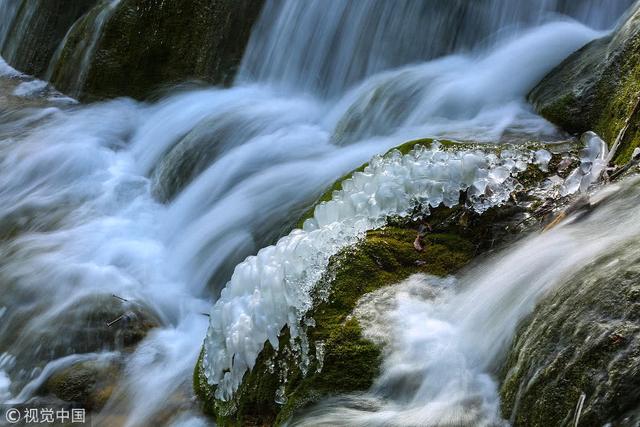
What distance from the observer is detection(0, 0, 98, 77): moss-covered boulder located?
9.54m

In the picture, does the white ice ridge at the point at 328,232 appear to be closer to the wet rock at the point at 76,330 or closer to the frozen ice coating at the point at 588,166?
the frozen ice coating at the point at 588,166

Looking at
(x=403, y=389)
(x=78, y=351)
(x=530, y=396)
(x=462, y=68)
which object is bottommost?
(x=78, y=351)

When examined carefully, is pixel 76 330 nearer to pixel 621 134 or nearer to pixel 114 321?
pixel 114 321

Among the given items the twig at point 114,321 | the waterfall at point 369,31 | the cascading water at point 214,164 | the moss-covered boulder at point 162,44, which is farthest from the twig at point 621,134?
the moss-covered boulder at point 162,44

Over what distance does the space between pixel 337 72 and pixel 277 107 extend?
67 centimetres

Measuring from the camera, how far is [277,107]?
729 cm

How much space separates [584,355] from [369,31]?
5.18 meters

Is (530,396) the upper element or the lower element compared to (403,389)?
upper

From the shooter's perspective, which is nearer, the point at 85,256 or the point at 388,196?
the point at 388,196

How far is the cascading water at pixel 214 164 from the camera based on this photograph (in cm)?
504

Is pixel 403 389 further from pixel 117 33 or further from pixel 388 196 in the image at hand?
pixel 117 33

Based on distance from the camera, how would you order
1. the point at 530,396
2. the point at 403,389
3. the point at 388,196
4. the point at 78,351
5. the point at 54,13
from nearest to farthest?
the point at 530,396 < the point at 403,389 < the point at 388,196 < the point at 78,351 < the point at 54,13

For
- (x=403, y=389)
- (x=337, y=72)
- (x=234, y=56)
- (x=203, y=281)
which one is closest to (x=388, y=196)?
(x=403, y=389)

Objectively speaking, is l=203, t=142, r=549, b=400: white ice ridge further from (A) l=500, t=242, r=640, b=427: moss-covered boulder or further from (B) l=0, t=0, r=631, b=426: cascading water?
(A) l=500, t=242, r=640, b=427: moss-covered boulder
